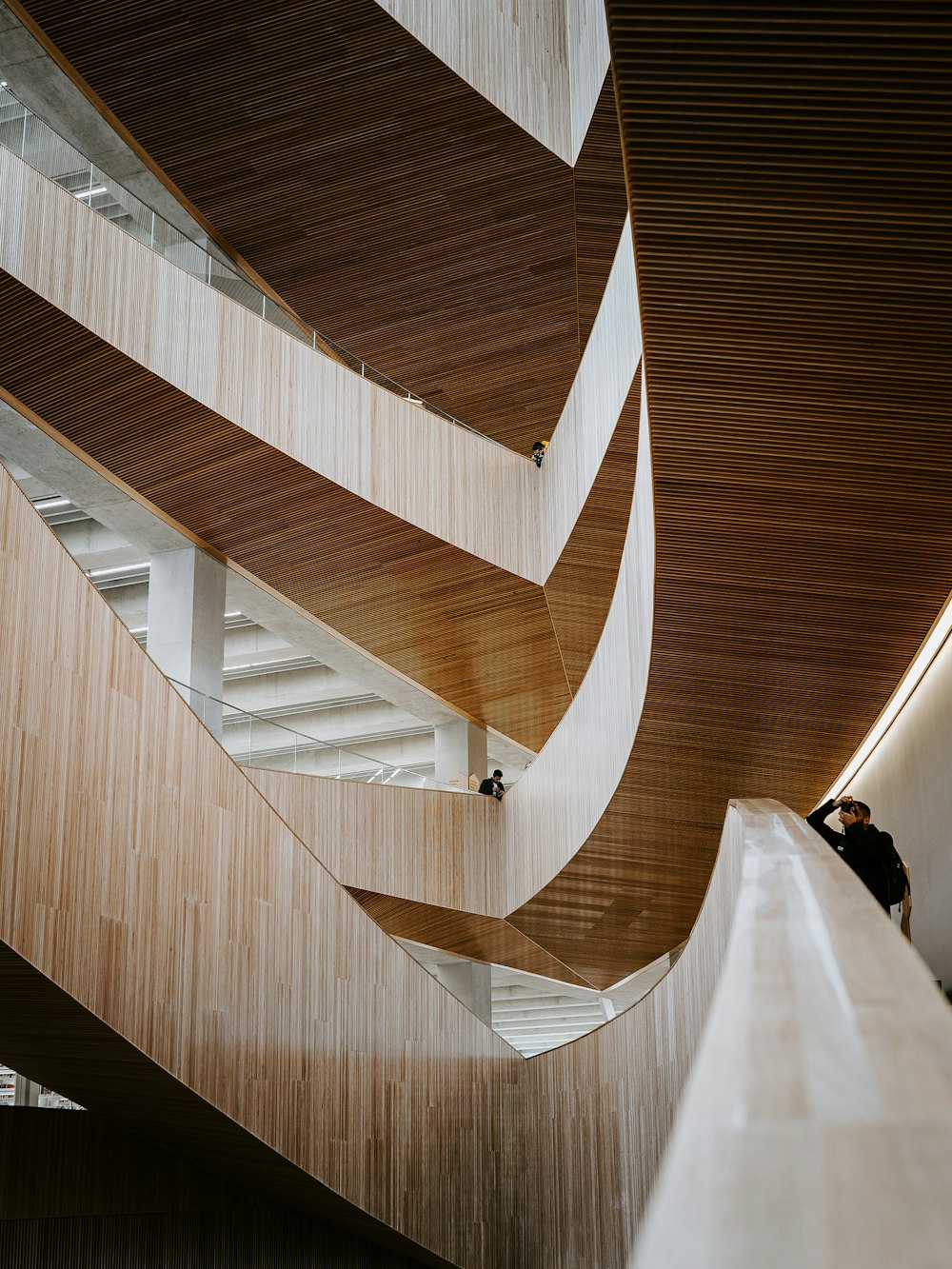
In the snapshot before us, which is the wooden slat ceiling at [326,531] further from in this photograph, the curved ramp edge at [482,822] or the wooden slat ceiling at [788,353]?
the wooden slat ceiling at [788,353]

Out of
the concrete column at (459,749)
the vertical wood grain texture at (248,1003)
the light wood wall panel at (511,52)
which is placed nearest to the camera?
the vertical wood grain texture at (248,1003)

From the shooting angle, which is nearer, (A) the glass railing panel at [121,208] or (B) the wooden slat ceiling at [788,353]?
(B) the wooden slat ceiling at [788,353]

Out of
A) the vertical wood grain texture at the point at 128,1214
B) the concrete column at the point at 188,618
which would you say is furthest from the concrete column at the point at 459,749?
the vertical wood grain texture at the point at 128,1214

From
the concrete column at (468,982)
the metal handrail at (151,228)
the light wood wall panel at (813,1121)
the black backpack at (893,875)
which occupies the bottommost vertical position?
the concrete column at (468,982)

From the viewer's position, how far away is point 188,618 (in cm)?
1108

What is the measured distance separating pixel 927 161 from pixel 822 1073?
10.1ft

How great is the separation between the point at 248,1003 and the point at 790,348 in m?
4.16

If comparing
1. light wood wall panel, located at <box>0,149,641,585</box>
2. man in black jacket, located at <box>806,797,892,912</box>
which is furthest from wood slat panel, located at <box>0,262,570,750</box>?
man in black jacket, located at <box>806,797,892,912</box>

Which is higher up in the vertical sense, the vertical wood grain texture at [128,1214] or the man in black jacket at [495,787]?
the man in black jacket at [495,787]

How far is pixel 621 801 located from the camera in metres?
9.04

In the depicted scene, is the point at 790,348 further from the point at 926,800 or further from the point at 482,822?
the point at 482,822

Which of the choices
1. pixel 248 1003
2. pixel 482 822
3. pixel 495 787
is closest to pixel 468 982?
pixel 482 822

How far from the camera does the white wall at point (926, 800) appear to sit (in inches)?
291

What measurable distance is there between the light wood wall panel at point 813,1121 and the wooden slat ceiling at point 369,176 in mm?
8418
